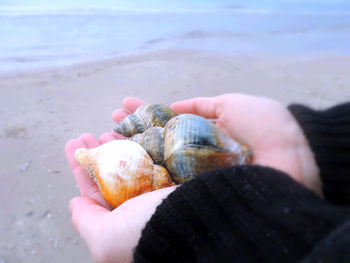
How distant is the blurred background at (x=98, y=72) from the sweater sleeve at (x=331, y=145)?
1.89m

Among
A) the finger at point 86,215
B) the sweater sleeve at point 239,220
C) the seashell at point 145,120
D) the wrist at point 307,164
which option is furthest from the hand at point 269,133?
the finger at point 86,215

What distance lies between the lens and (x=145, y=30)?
8008 millimetres

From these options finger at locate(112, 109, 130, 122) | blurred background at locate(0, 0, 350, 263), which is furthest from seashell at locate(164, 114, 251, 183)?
blurred background at locate(0, 0, 350, 263)

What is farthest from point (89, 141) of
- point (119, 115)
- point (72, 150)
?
point (119, 115)

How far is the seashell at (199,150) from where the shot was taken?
5.85 ft

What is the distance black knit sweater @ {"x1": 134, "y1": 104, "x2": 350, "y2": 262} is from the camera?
108 cm

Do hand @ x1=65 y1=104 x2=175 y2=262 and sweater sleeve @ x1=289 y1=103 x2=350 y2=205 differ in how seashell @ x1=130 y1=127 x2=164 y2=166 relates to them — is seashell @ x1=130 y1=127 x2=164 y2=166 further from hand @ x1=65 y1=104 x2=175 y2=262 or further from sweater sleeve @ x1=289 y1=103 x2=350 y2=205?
sweater sleeve @ x1=289 y1=103 x2=350 y2=205

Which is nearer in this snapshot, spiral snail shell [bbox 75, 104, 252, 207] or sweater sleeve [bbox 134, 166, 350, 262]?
sweater sleeve [bbox 134, 166, 350, 262]

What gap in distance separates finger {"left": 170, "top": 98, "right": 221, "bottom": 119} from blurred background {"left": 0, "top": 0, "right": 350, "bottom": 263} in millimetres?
1338

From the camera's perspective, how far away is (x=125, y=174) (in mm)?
1850

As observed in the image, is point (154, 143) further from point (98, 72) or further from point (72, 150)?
point (98, 72)

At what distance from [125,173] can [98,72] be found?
3757 mm

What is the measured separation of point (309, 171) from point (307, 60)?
17.0 ft

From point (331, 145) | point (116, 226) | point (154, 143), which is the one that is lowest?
point (116, 226)
